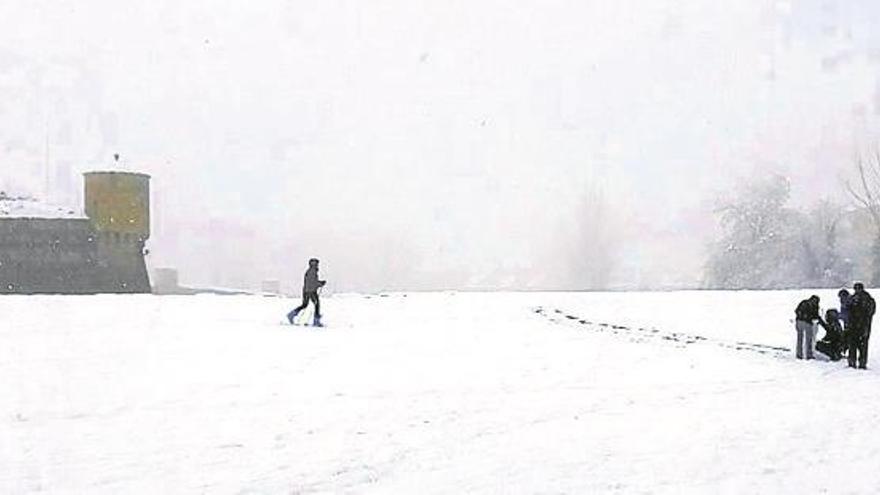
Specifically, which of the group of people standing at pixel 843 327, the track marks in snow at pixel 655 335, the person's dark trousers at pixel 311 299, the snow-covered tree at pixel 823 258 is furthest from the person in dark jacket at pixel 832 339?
the snow-covered tree at pixel 823 258

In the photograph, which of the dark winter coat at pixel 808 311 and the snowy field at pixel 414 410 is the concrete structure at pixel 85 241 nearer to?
the snowy field at pixel 414 410

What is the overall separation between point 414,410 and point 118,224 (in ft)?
174

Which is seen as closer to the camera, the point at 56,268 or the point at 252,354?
the point at 252,354

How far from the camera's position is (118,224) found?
200 ft

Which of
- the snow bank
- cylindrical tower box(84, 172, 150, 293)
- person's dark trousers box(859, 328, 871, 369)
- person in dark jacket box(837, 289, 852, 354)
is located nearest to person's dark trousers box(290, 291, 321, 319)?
person in dark jacket box(837, 289, 852, 354)

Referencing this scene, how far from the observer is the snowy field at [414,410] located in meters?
9.13

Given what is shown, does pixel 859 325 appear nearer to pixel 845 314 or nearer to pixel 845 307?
pixel 845 314

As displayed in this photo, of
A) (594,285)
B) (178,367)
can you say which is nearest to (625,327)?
(178,367)

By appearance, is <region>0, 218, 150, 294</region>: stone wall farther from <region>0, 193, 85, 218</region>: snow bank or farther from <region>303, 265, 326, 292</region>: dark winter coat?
<region>303, 265, 326, 292</region>: dark winter coat

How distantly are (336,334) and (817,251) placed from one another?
5089 cm

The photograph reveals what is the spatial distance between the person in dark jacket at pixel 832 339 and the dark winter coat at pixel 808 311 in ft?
0.59

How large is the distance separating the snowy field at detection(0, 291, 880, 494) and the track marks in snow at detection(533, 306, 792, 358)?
0.17 metres

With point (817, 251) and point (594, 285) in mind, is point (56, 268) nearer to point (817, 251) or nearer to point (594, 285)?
point (594, 285)

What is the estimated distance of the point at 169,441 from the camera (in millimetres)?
10297
